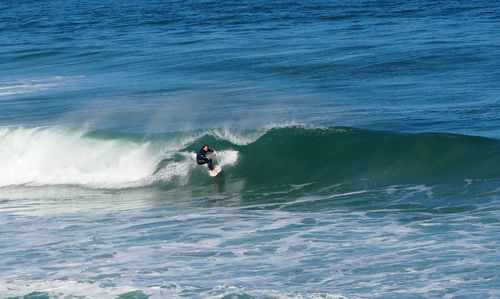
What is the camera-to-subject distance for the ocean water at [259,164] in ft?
46.7

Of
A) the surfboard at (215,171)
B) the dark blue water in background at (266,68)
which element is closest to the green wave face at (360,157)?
the surfboard at (215,171)

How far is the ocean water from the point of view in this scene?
1424 cm

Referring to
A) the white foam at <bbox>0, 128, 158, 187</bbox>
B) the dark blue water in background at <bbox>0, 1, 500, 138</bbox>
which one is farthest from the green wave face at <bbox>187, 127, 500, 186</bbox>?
the white foam at <bbox>0, 128, 158, 187</bbox>

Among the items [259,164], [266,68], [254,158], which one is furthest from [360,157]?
[266,68]

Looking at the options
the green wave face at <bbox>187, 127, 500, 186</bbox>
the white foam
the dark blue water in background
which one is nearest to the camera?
the green wave face at <bbox>187, 127, 500, 186</bbox>

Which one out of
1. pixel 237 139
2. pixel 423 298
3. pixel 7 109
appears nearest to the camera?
pixel 423 298

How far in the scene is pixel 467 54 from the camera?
39062 millimetres

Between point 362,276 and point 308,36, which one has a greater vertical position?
point 308,36

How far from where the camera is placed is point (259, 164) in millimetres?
25016

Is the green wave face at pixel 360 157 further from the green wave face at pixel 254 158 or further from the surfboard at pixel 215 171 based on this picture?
the surfboard at pixel 215 171

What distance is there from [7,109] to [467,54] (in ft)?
74.1

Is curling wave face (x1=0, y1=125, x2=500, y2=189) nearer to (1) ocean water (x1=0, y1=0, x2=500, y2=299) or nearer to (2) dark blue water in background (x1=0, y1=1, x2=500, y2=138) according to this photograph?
(1) ocean water (x1=0, y1=0, x2=500, y2=299)

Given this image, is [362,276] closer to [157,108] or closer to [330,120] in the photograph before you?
[330,120]

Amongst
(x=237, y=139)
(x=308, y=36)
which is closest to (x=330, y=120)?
(x=237, y=139)
